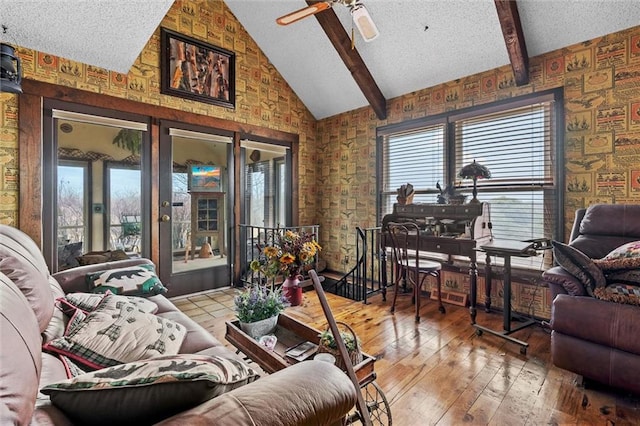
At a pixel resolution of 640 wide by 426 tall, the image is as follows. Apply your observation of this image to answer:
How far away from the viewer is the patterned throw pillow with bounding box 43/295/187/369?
125 cm

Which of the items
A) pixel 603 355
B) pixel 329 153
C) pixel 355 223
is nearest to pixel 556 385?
pixel 603 355

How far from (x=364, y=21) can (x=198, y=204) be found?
281 cm

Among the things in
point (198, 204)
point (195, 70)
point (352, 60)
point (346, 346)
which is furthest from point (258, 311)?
point (195, 70)

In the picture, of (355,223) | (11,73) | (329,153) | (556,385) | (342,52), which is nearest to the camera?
(556,385)

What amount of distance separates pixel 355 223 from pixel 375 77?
6.72 feet

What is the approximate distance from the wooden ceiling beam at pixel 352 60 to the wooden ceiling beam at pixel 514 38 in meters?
1.53

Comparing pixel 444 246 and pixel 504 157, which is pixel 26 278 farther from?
pixel 504 157

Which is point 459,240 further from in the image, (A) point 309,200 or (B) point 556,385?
(A) point 309,200

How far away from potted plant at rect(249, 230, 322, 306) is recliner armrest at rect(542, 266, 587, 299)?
6.84ft

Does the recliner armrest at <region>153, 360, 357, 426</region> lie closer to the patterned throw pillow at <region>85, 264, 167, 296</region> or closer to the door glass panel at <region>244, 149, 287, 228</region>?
the patterned throw pillow at <region>85, 264, 167, 296</region>

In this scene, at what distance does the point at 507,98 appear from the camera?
10.5 ft

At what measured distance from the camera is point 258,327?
1757 millimetres

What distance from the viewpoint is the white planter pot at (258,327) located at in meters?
1.74

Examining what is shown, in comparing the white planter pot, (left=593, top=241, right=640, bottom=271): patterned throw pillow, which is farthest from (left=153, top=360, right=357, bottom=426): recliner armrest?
(left=593, top=241, right=640, bottom=271): patterned throw pillow
